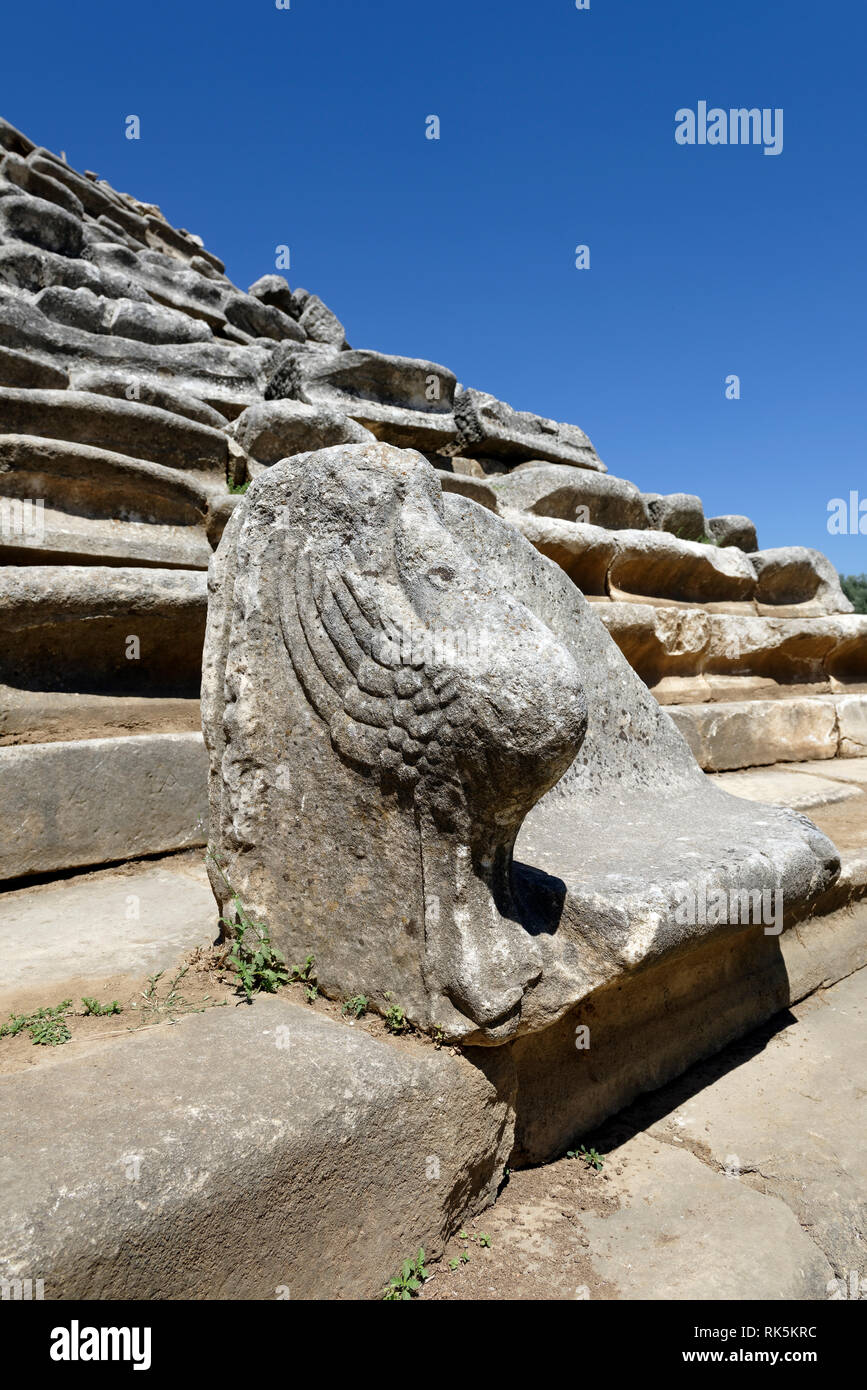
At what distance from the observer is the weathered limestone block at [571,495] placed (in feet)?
16.0

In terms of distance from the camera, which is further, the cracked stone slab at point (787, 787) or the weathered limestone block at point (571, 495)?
the weathered limestone block at point (571, 495)

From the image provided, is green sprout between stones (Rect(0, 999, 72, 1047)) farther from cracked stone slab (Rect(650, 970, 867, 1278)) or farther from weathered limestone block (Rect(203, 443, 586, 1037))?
cracked stone slab (Rect(650, 970, 867, 1278))

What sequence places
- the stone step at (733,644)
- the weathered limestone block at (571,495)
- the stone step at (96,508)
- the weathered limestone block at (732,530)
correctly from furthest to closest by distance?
the weathered limestone block at (732,530) → the weathered limestone block at (571,495) → the stone step at (733,644) → the stone step at (96,508)

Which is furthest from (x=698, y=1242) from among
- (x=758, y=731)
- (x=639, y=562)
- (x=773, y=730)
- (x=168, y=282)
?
(x=168, y=282)

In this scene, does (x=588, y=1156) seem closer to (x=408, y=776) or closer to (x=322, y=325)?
(x=408, y=776)

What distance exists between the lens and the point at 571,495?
502cm

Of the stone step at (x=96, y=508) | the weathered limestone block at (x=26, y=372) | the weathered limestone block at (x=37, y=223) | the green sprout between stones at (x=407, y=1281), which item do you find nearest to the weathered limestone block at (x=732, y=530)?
the stone step at (x=96, y=508)

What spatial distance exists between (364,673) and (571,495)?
379 cm

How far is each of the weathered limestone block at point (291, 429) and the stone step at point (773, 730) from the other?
200 cm

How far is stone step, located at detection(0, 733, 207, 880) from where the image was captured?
233 centimetres

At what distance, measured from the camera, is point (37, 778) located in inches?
93.0

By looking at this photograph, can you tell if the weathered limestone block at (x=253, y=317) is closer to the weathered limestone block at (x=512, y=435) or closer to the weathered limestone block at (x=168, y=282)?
the weathered limestone block at (x=168, y=282)

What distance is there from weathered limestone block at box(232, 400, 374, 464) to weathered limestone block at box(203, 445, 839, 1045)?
2.25m

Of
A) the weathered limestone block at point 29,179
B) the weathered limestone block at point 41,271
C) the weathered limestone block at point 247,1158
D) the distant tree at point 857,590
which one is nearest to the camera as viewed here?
the weathered limestone block at point 247,1158
